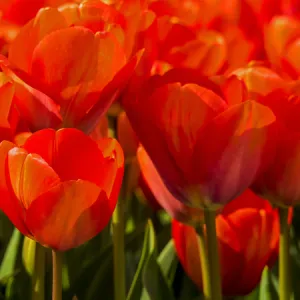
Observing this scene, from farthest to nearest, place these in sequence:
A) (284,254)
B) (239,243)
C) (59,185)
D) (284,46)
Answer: (284,46)
(239,243)
(284,254)
(59,185)

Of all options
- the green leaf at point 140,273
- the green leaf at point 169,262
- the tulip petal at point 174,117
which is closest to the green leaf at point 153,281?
the green leaf at point 140,273

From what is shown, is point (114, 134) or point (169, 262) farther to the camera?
point (169, 262)

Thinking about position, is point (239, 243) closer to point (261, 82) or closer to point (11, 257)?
point (261, 82)

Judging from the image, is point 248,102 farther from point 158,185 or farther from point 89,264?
point 89,264

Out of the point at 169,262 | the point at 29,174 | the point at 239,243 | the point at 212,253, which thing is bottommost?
the point at 169,262

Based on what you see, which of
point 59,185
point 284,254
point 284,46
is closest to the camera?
point 59,185

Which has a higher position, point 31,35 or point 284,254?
point 31,35

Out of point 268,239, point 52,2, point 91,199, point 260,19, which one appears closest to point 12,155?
point 91,199

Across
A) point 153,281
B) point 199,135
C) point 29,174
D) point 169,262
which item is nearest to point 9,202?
point 29,174

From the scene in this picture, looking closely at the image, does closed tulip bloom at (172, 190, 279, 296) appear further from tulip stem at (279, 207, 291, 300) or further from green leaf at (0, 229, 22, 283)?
green leaf at (0, 229, 22, 283)
